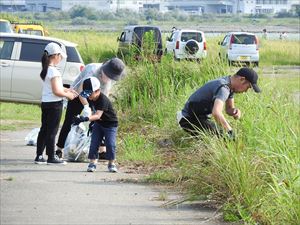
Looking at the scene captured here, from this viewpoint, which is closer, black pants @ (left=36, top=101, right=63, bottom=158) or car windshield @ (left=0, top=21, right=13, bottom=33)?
black pants @ (left=36, top=101, right=63, bottom=158)

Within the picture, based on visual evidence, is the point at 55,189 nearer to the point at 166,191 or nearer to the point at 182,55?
the point at 166,191

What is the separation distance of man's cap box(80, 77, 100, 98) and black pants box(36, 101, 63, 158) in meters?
0.82

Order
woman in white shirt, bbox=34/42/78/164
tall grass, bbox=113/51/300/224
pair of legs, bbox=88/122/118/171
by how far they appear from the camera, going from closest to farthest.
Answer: tall grass, bbox=113/51/300/224 → pair of legs, bbox=88/122/118/171 → woman in white shirt, bbox=34/42/78/164

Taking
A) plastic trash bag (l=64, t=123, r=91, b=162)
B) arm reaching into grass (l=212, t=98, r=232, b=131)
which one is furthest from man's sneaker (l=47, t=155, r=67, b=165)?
arm reaching into grass (l=212, t=98, r=232, b=131)

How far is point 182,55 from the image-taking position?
63.3ft

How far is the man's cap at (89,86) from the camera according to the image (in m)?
12.9

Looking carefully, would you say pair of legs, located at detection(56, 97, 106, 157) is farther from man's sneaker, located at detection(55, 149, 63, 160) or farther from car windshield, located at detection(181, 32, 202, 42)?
car windshield, located at detection(181, 32, 202, 42)

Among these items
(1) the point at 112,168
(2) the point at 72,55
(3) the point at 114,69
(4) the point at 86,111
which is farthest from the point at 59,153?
(2) the point at 72,55

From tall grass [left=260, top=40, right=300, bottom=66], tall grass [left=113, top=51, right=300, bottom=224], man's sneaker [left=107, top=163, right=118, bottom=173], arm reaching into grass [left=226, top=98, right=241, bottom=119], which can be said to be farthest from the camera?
tall grass [left=260, top=40, right=300, bottom=66]

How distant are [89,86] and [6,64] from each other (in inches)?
364

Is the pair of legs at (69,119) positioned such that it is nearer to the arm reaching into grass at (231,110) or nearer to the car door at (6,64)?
the arm reaching into grass at (231,110)

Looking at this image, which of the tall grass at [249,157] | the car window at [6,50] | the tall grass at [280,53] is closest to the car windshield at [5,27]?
the tall grass at [280,53]

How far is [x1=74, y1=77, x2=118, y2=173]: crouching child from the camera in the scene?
42.5 ft

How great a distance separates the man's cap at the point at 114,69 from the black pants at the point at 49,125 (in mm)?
865
